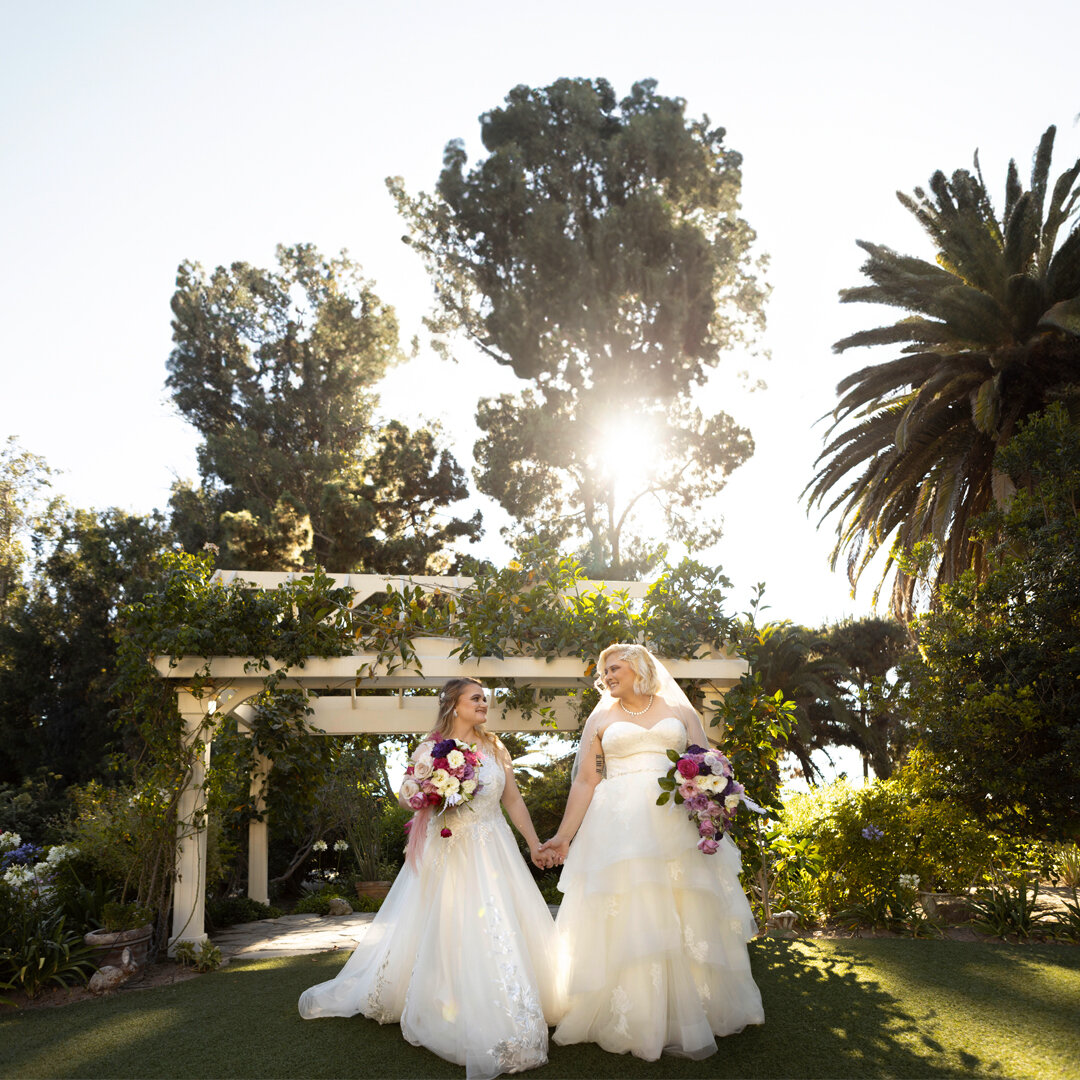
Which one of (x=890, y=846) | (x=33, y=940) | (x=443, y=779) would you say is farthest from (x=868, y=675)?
(x=33, y=940)

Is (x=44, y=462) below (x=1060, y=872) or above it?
above

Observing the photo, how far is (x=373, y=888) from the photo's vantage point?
37.9ft

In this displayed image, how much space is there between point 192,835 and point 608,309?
51.7 ft

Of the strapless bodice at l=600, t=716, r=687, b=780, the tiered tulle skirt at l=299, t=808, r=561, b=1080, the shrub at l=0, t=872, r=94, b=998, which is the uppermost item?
the strapless bodice at l=600, t=716, r=687, b=780

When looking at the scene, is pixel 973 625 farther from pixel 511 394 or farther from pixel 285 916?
pixel 511 394

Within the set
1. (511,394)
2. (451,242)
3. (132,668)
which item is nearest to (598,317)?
(511,394)

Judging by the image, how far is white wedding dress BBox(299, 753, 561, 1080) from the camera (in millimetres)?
4070

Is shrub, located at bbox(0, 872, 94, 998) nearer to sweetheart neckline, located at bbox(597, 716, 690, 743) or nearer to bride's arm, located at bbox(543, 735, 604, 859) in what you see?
bride's arm, located at bbox(543, 735, 604, 859)

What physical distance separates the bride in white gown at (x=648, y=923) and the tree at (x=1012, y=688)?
14.1 ft

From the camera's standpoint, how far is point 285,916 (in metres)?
10.4

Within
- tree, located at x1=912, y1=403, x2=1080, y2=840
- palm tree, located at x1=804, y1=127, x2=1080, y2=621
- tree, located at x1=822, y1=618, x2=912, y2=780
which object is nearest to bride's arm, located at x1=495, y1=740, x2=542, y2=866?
tree, located at x1=912, y1=403, x2=1080, y2=840

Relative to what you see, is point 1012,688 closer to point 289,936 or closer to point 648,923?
point 648,923

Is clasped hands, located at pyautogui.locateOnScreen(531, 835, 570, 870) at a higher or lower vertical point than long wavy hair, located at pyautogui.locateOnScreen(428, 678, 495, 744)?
lower

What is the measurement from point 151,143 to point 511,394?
12.1 metres
